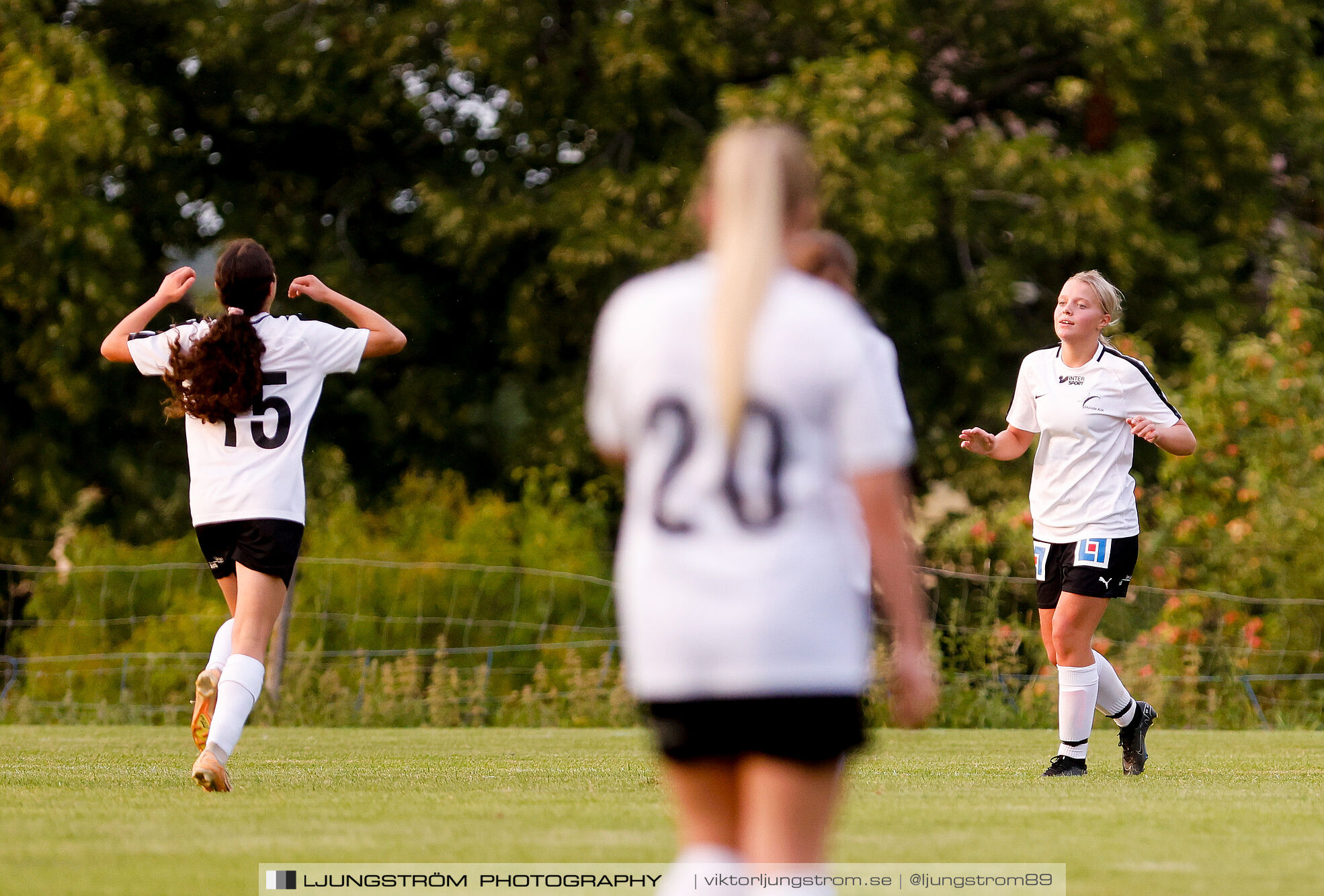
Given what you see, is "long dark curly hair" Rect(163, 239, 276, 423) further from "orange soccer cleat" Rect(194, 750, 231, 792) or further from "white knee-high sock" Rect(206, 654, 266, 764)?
"orange soccer cleat" Rect(194, 750, 231, 792)

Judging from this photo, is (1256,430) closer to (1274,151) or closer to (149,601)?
(1274,151)

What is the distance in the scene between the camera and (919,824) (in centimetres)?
539

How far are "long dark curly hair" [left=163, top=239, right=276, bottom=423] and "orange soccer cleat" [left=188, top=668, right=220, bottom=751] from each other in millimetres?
962

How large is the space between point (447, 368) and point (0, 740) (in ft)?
32.2

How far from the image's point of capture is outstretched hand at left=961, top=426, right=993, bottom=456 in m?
7.60

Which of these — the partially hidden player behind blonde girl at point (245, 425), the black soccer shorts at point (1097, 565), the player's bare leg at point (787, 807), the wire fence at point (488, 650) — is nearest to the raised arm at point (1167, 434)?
the black soccer shorts at point (1097, 565)

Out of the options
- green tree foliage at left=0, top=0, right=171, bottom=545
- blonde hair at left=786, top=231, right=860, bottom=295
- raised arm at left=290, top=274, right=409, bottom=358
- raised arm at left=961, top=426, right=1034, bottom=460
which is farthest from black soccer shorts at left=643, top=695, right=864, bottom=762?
green tree foliage at left=0, top=0, right=171, bottom=545

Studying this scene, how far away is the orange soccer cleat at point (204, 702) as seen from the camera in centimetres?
646

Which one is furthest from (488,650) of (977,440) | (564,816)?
(564,816)

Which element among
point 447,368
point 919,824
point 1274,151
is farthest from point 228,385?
point 1274,151

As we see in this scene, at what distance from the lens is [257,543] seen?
6.25 metres

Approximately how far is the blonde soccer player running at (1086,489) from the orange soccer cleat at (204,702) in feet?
10.9

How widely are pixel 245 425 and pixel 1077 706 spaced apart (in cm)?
377

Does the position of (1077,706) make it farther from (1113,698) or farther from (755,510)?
(755,510)
